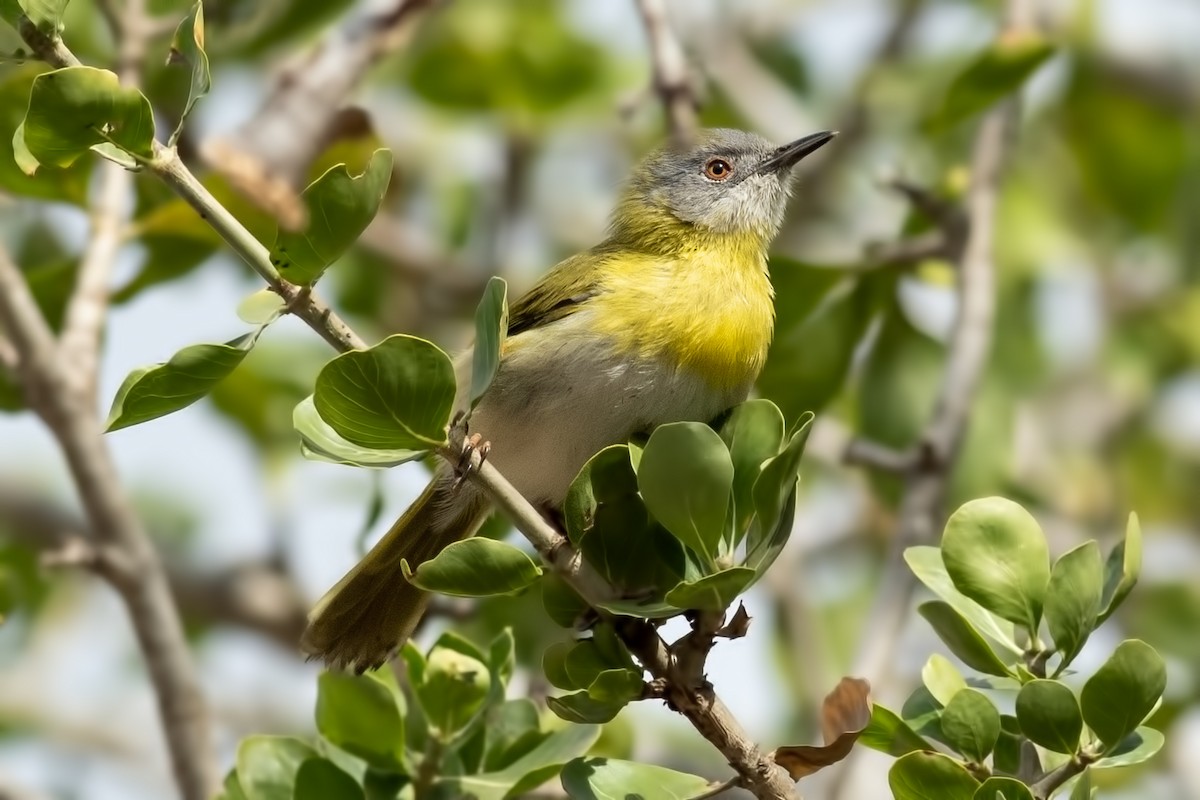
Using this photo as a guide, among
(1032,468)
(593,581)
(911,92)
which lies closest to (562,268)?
(593,581)

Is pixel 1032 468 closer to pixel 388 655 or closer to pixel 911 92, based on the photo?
pixel 911 92

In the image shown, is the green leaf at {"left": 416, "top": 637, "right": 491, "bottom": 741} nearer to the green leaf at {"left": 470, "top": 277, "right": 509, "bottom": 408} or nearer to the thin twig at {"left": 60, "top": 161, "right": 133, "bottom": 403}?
the green leaf at {"left": 470, "top": 277, "right": 509, "bottom": 408}

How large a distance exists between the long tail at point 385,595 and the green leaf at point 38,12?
146cm

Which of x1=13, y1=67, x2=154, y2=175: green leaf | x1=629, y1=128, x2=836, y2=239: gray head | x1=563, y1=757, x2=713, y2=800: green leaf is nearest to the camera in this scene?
x1=13, y1=67, x2=154, y2=175: green leaf

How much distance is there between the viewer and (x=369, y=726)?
8.56 feet

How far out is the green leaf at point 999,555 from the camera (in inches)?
90.4

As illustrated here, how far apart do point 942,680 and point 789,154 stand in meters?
2.65

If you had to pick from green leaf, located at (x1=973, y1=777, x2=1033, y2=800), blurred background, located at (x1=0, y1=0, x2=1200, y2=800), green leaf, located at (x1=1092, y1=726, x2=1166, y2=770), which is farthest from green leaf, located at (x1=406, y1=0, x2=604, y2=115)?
green leaf, located at (x1=973, y1=777, x2=1033, y2=800)

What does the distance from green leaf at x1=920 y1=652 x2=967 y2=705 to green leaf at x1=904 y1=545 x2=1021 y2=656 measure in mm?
78

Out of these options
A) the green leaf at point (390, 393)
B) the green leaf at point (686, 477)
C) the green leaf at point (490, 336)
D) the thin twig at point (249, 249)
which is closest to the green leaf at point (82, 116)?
the thin twig at point (249, 249)

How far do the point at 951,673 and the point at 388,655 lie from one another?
1.32 metres

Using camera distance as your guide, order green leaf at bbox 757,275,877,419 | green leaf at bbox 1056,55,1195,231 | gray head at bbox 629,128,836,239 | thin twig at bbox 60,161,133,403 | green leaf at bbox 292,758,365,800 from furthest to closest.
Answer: green leaf at bbox 1056,55,1195,231
gray head at bbox 629,128,836,239
green leaf at bbox 757,275,877,419
thin twig at bbox 60,161,133,403
green leaf at bbox 292,758,365,800

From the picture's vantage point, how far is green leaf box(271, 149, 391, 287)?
6.68 ft

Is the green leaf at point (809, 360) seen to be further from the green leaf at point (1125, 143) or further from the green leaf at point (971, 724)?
the green leaf at point (1125, 143)
